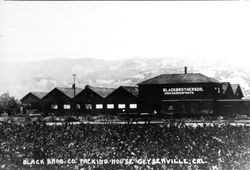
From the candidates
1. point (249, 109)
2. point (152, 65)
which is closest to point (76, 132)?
point (249, 109)

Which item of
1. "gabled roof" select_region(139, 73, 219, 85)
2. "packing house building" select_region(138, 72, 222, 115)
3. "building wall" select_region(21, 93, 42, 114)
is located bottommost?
"building wall" select_region(21, 93, 42, 114)

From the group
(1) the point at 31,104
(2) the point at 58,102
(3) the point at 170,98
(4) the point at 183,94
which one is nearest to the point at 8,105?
(2) the point at 58,102

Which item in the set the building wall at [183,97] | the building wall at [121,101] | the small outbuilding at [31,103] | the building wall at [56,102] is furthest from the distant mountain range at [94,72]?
the building wall at [183,97]

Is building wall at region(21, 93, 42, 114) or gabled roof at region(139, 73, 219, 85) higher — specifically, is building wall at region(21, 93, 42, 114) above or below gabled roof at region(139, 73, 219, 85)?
below

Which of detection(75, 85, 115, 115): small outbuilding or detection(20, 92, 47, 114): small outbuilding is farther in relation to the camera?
detection(20, 92, 47, 114): small outbuilding

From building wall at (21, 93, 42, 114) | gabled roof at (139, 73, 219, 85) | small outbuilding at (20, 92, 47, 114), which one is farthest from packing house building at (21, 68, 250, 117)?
small outbuilding at (20, 92, 47, 114)

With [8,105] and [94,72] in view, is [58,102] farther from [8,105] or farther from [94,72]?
[94,72]

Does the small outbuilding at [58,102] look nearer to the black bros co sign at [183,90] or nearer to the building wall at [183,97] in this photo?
the building wall at [183,97]

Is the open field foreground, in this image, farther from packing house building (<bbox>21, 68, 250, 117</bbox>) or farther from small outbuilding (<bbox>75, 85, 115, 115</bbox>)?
small outbuilding (<bbox>75, 85, 115, 115</bbox>)

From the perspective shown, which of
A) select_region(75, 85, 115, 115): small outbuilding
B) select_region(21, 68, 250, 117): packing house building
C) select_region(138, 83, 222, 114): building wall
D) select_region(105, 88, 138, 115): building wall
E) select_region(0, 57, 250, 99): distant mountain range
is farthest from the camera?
select_region(0, 57, 250, 99): distant mountain range

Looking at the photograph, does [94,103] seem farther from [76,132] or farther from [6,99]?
[76,132]
